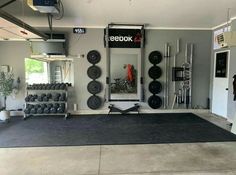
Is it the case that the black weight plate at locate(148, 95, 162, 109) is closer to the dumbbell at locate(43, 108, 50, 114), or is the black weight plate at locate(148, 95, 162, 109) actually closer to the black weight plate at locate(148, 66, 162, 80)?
the black weight plate at locate(148, 66, 162, 80)

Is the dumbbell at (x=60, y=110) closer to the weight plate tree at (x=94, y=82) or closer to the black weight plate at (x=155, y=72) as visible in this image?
the weight plate tree at (x=94, y=82)

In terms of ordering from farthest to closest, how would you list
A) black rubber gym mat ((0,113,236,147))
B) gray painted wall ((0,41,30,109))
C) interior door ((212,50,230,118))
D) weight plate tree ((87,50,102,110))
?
weight plate tree ((87,50,102,110)), gray painted wall ((0,41,30,109)), interior door ((212,50,230,118)), black rubber gym mat ((0,113,236,147))

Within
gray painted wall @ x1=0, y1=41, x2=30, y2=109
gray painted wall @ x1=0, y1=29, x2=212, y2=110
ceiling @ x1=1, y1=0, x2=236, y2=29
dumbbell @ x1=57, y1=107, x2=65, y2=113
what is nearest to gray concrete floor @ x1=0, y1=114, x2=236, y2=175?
dumbbell @ x1=57, y1=107, x2=65, y2=113

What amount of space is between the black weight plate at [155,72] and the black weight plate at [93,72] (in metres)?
1.73

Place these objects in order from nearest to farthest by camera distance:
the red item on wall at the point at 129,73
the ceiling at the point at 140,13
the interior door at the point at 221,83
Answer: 1. the ceiling at the point at 140,13
2. the interior door at the point at 221,83
3. the red item on wall at the point at 129,73

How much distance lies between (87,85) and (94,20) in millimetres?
2133

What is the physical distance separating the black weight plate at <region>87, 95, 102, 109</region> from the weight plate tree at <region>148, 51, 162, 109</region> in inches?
68.5

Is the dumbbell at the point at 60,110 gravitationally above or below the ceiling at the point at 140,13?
below

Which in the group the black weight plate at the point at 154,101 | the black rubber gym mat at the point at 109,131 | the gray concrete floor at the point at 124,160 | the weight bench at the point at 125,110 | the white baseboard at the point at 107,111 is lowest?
the gray concrete floor at the point at 124,160

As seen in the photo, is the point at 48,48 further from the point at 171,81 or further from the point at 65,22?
the point at 171,81

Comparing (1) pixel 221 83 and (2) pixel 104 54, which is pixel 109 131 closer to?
(2) pixel 104 54

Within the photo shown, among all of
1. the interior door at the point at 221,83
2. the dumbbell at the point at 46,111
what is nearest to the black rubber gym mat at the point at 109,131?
the dumbbell at the point at 46,111

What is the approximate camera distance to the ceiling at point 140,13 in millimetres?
4613

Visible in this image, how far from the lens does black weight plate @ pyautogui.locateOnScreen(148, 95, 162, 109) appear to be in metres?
7.23
